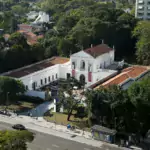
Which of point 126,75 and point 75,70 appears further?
point 75,70

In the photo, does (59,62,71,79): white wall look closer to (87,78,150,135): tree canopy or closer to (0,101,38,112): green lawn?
(0,101,38,112): green lawn

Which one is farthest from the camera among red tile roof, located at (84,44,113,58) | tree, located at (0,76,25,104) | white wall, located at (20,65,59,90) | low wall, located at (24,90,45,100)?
red tile roof, located at (84,44,113,58)

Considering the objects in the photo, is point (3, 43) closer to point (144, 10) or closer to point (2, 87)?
point (2, 87)

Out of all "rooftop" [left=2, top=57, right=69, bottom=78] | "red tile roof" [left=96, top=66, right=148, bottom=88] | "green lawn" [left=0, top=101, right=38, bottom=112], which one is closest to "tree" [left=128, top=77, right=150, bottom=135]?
"red tile roof" [left=96, top=66, right=148, bottom=88]

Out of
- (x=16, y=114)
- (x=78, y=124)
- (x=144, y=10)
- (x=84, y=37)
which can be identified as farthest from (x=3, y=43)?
(x=144, y=10)

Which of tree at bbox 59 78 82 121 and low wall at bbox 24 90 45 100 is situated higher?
tree at bbox 59 78 82 121

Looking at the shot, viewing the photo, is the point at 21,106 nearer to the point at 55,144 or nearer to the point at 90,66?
the point at 55,144

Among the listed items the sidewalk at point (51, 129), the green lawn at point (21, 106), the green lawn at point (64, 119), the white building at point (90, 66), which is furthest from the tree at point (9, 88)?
the white building at point (90, 66)

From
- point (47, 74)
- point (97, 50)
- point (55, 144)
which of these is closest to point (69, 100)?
point (55, 144)
